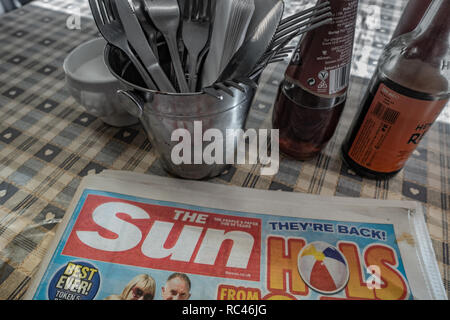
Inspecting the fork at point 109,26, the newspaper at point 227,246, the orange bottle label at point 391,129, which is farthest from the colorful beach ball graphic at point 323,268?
the fork at point 109,26

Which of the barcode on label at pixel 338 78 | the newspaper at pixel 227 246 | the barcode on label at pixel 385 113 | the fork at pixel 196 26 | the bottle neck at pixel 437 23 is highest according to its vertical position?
the bottle neck at pixel 437 23

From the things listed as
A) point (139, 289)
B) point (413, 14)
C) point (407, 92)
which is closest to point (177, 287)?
point (139, 289)

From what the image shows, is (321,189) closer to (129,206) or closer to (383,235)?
(383,235)

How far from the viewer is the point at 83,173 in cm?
30

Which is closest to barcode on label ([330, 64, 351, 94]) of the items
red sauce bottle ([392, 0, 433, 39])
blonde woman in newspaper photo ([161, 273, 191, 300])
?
red sauce bottle ([392, 0, 433, 39])

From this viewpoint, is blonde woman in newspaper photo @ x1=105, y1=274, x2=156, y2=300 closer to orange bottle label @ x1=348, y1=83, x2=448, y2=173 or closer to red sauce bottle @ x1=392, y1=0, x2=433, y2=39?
orange bottle label @ x1=348, y1=83, x2=448, y2=173

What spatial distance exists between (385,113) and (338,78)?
51 mm

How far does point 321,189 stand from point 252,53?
0.53 ft

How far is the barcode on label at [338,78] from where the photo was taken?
0.25 m

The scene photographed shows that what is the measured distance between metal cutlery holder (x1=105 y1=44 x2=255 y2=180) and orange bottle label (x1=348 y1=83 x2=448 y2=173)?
0.12 meters

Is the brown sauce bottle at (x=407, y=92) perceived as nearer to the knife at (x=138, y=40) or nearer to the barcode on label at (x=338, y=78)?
the barcode on label at (x=338, y=78)

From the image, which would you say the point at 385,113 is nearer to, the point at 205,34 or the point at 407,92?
the point at 407,92
